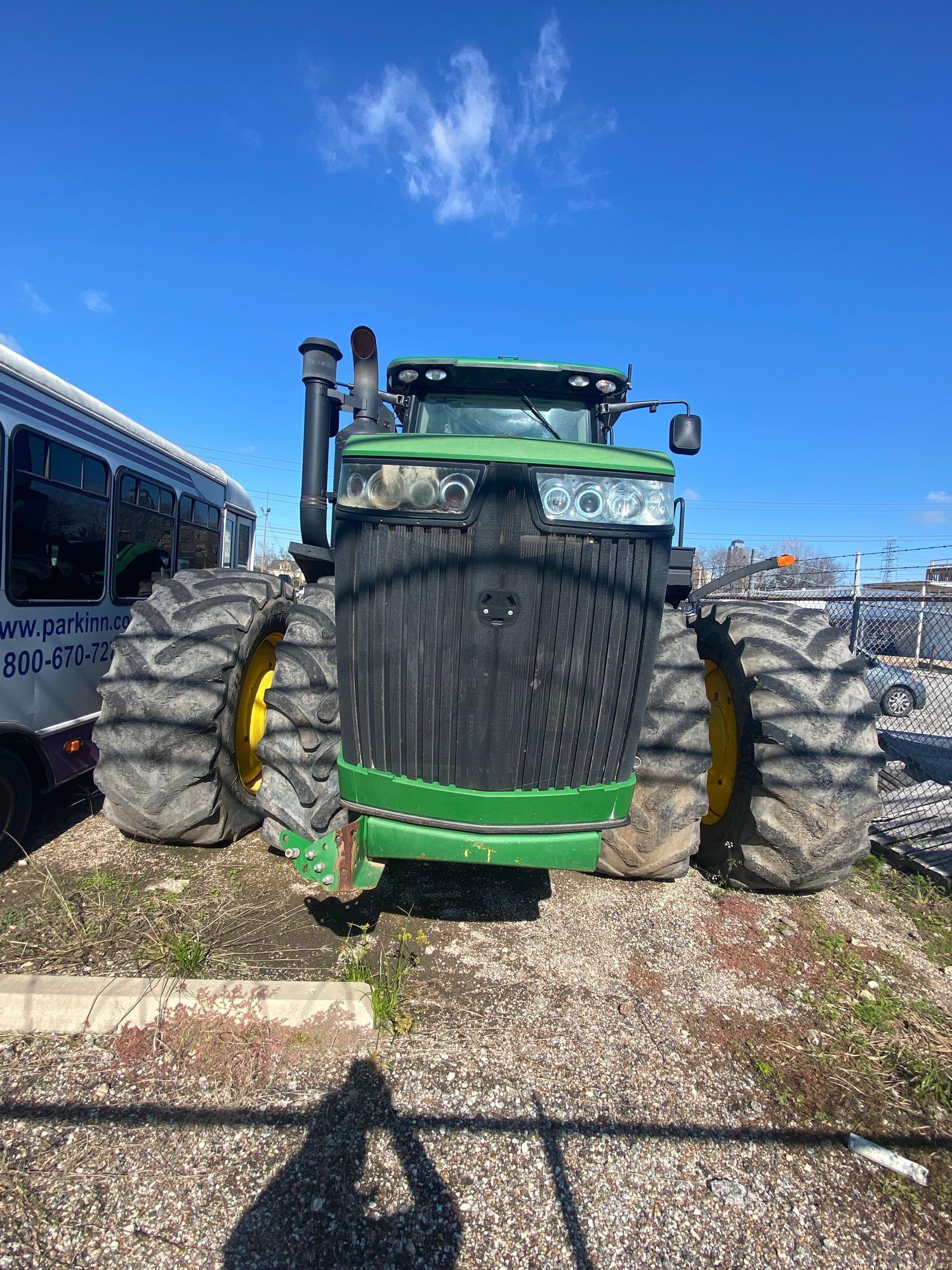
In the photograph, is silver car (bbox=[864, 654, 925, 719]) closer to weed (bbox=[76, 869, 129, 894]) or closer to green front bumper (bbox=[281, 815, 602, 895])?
green front bumper (bbox=[281, 815, 602, 895])

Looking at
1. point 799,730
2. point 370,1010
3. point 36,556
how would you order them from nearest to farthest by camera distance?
point 370,1010
point 799,730
point 36,556

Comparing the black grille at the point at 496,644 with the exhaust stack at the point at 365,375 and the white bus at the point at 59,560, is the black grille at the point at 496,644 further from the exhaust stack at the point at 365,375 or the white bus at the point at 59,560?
the white bus at the point at 59,560

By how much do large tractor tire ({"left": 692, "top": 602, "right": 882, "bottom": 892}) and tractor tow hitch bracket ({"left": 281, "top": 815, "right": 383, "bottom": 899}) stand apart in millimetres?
1893

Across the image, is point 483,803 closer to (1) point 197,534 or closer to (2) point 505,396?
(2) point 505,396

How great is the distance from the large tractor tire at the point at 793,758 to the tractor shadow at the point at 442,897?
1083mm

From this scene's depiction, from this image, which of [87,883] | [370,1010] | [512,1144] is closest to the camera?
[512,1144]

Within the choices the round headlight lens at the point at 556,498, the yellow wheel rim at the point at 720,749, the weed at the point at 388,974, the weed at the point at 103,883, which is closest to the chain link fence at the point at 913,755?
the yellow wheel rim at the point at 720,749

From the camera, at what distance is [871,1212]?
5.74 ft

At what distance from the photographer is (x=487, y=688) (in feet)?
7.20

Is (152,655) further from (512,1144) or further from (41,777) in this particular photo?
(512,1144)

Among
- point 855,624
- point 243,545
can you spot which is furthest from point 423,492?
point 855,624

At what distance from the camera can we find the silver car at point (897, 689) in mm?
10195

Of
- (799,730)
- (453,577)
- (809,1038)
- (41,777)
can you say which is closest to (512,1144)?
(809,1038)

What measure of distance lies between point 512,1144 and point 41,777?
10.9 feet
